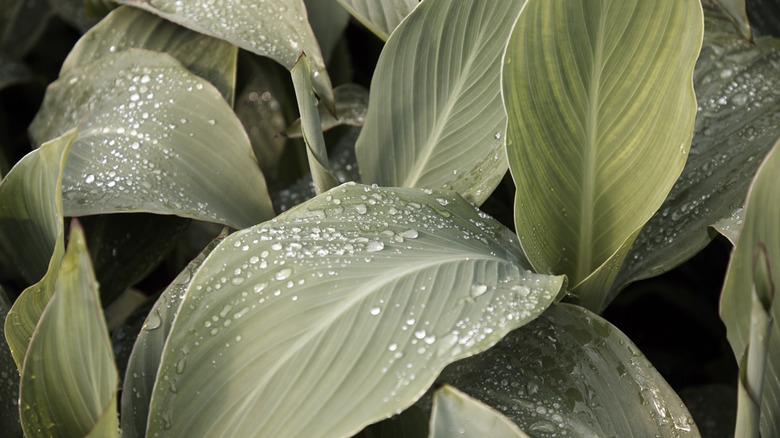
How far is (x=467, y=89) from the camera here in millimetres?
696

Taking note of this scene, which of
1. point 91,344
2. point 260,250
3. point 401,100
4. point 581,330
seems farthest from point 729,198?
point 91,344

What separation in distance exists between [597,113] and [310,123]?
271mm


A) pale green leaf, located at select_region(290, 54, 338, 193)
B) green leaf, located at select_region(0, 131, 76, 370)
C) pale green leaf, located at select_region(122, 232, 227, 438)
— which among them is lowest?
pale green leaf, located at select_region(122, 232, 227, 438)

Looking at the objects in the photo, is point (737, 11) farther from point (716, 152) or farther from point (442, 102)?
point (442, 102)

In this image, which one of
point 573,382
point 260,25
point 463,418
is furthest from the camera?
point 260,25

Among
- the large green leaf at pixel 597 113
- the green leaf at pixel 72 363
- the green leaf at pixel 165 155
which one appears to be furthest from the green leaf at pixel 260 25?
the green leaf at pixel 72 363

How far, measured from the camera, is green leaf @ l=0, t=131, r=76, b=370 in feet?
1.85

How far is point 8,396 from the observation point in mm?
652

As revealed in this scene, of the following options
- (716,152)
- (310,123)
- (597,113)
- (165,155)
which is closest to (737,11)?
(716,152)

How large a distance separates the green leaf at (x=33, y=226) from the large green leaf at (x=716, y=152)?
56cm

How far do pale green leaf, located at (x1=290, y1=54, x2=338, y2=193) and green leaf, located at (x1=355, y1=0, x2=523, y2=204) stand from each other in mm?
85

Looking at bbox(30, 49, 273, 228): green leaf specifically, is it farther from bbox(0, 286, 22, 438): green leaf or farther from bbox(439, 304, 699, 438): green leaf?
bbox(439, 304, 699, 438): green leaf

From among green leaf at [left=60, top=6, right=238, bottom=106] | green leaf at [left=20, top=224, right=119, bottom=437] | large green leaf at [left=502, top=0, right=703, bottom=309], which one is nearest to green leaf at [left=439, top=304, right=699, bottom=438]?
large green leaf at [left=502, top=0, right=703, bottom=309]

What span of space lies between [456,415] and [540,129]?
280mm
